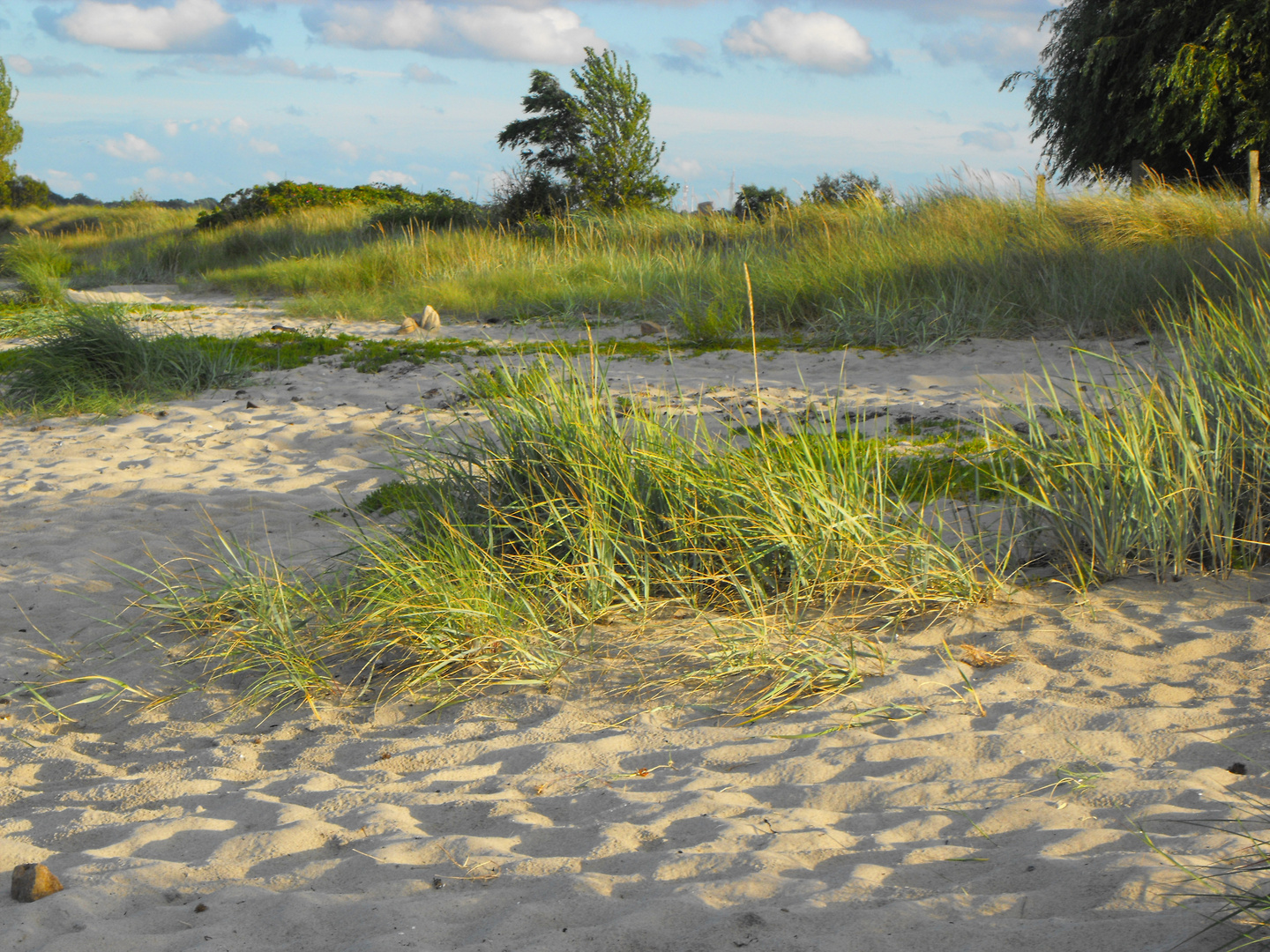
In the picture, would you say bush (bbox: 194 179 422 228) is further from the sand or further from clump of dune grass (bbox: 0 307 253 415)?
the sand

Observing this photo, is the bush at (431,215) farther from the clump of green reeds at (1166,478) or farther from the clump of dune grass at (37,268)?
the clump of green reeds at (1166,478)

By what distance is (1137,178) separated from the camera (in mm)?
16703

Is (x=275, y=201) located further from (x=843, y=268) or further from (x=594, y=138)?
(x=843, y=268)

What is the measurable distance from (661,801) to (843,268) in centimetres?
793

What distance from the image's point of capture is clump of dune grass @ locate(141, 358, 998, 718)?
3174 mm

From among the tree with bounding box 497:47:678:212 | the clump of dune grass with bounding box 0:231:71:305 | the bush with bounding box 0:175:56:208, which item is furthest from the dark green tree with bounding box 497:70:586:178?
the bush with bounding box 0:175:56:208

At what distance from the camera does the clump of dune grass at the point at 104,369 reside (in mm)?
7484

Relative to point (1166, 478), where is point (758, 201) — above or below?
above

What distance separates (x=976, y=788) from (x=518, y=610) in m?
1.73

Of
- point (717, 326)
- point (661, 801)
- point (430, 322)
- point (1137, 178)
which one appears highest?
point (1137, 178)

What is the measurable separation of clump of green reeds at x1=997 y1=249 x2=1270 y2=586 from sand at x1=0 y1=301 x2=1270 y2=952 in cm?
16

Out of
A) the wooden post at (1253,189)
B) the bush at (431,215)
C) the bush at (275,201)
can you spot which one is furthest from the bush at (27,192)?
the wooden post at (1253,189)

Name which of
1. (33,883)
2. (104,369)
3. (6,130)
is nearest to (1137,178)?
(104,369)

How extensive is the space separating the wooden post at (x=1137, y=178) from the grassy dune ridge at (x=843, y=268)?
604 millimetres
